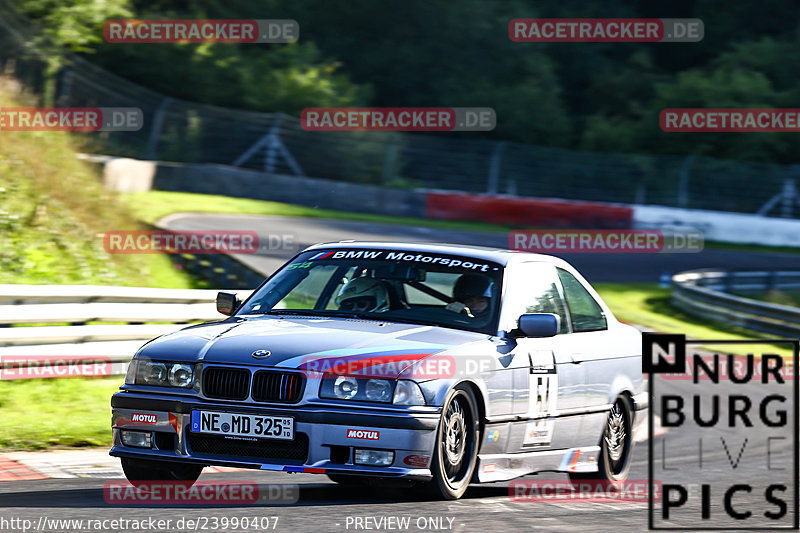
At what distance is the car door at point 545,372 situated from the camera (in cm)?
750

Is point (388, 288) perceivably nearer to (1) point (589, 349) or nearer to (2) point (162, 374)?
(1) point (589, 349)

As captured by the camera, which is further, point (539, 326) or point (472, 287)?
point (472, 287)

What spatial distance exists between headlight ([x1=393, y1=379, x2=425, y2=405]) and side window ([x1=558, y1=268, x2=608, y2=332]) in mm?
2190

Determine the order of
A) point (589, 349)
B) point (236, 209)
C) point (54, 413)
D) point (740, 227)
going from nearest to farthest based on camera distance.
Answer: point (589, 349) → point (54, 413) → point (236, 209) → point (740, 227)

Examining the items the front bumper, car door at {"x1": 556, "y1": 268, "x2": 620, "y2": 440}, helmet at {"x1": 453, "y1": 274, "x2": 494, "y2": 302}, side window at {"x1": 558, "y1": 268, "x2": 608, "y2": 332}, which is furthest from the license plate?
side window at {"x1": 558, "y1": 268, "x2": 608, "y2": 332}

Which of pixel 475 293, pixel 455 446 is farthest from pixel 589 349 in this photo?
pixel 455 446

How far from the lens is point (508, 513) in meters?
6.62

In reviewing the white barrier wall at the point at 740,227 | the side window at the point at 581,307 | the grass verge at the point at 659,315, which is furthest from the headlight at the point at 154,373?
the white barrier wall at the point at 740,227

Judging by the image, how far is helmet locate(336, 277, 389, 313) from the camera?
7.73 meters

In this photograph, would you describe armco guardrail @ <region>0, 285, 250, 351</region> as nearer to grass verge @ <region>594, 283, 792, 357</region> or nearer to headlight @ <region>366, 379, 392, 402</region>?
headlight @ <region>366, 379, 392, 402</region>

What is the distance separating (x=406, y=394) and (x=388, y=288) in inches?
60.0

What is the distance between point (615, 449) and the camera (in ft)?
28.8

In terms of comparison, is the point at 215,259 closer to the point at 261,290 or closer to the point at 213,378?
the point at 261,290

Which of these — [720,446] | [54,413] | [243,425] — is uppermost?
[243,425]
